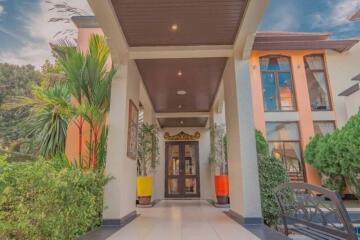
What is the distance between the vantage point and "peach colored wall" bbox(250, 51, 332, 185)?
32.2ft

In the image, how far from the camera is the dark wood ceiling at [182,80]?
498 centimetres

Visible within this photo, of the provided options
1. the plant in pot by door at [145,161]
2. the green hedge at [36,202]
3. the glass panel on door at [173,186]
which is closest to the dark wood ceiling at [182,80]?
the plant in pot by door at [145,161]

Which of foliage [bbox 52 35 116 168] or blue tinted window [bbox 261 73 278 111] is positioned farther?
blue tinted window [bbox 261 73 278 111]

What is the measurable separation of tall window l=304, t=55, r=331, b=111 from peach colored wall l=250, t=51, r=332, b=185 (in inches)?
14.0

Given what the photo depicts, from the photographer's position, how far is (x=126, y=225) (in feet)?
12.7

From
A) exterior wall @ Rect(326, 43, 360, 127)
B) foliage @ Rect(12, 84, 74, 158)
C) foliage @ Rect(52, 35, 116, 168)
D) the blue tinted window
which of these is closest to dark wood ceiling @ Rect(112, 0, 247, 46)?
foliage @ Rect(52, 35, 116, 168)

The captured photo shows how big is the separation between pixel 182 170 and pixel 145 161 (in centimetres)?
386

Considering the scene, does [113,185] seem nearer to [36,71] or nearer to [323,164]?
[323,164]

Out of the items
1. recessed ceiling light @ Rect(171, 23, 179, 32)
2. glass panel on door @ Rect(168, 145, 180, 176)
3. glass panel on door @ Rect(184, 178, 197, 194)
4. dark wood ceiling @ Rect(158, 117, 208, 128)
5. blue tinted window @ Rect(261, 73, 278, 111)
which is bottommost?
glass panel on door @ Rect(184, 178, 197, 194)

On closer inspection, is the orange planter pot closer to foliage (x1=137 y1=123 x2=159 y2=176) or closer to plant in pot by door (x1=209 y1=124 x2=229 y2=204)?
plant in pot by door (x1=209 y1=124 x2=229 y2=204)

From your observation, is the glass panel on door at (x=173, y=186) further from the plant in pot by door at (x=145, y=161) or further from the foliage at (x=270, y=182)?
the foliage at (x=270, y=182)

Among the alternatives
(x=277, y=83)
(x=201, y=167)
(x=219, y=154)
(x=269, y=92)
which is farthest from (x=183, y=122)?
(x=277, y=83)

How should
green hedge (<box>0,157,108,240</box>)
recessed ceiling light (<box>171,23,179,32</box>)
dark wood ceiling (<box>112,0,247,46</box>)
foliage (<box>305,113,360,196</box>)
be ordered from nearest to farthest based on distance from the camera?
green hedge (<box>0,157,108,240</box>), dark wood ceiling (<box>112,0,247,46</box>), recessed ceiling light (<box>171,23,179,32</box>), foliage (<box>305,113,360,196</box>)

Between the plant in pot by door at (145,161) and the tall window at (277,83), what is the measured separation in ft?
19.3
